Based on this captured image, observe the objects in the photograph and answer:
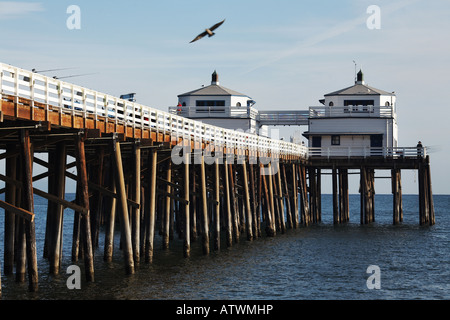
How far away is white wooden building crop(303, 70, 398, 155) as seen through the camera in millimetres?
57250

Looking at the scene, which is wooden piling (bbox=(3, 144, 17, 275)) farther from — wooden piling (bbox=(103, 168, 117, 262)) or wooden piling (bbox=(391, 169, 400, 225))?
wooden piling (bbox=(391, 169, 400, 225))

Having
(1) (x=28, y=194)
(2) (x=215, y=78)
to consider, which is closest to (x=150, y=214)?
(1) (x=28, y=194)

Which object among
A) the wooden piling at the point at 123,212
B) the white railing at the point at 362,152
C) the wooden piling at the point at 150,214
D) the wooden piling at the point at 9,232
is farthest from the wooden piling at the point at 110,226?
the white railing at the point at 362,152

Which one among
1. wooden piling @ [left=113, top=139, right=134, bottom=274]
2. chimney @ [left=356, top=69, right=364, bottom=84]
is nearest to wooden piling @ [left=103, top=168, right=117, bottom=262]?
wooden piling @ [left=113, top=139, right=134, bottom=274]

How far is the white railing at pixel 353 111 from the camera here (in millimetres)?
57500

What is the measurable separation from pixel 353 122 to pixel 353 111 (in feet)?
3.11

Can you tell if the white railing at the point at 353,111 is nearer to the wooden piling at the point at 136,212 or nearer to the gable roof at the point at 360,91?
the gable roof at the point at 360,91

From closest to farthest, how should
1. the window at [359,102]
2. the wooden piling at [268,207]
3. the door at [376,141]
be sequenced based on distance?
the wooden piling at [268,207] < the door at [376,141] < the window at [359,102]

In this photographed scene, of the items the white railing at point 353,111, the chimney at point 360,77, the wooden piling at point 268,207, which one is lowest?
the wooden piling at point 268,207

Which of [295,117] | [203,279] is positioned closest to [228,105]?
[295,117]

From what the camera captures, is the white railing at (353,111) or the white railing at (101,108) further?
the white railing at (353,111)

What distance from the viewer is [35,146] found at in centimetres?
2453

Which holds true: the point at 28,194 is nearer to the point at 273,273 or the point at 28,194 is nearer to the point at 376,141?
the point at 273,273

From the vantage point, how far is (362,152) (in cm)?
5403
